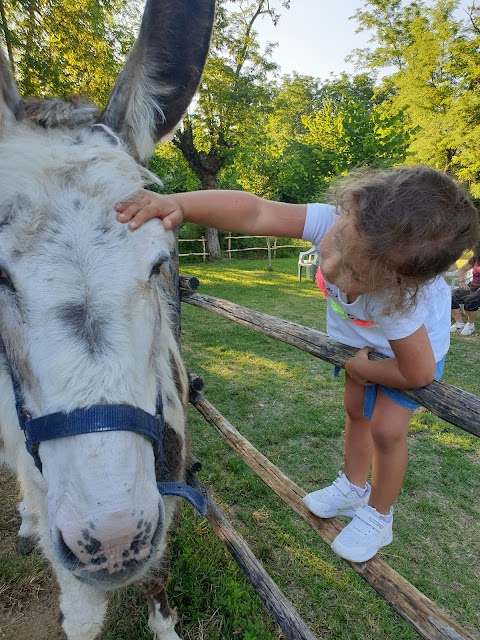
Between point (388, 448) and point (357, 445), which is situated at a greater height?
point (388, 448)

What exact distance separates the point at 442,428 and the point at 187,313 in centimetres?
686

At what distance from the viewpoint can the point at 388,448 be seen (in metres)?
1.74

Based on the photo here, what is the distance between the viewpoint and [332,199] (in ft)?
5.93

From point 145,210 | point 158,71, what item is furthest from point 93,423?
point 158,71

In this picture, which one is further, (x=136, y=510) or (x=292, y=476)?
(x=292, y=476)

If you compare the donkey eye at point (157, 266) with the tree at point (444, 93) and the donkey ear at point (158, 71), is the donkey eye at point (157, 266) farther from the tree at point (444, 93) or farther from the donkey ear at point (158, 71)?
the tree at point (444, 93)

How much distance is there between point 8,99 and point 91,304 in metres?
1.00

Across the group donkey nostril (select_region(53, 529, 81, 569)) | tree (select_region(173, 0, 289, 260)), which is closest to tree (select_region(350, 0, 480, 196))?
tree (select_region(173, 0, 289, 260))

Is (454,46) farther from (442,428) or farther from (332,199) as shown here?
(332,199)

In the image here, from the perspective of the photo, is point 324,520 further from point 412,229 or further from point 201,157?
point 201,157

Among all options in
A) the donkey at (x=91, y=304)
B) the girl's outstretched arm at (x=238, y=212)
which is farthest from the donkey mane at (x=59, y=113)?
the girl's outstretched arm at (x=238, y=212)

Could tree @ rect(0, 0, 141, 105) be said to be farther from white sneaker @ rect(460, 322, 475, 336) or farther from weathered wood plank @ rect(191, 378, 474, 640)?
white sneaker @ rect(460, 322, 475, 336)

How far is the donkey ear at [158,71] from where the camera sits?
1565 millimetres

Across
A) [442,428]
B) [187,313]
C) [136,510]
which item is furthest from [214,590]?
[187,313]
